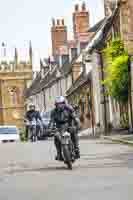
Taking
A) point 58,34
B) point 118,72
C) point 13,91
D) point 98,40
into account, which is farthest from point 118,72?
point 13,91

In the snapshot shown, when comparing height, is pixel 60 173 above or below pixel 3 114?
above

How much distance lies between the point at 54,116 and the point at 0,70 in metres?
103

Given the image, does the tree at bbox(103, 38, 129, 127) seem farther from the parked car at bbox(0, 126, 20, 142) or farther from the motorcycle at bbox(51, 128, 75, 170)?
the motorcycle at bbox(51, 128, 75, 170)

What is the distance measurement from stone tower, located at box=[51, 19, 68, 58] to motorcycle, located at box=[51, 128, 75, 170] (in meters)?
68.5

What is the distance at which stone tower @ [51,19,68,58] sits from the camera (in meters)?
86.1

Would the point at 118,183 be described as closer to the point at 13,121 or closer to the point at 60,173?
the point at 60,173

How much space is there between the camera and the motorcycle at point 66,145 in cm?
1666

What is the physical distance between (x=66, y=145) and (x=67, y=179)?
2.69 m

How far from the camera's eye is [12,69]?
119250 millimetres

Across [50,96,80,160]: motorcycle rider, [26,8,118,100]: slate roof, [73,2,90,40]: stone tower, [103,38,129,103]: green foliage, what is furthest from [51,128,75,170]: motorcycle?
[73,2,90,40]: stone tower

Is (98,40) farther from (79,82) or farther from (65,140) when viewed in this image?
(65,140)

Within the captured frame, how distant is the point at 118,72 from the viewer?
138 ft

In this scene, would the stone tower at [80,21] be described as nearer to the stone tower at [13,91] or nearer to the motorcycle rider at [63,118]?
the stone tower at [13,91]

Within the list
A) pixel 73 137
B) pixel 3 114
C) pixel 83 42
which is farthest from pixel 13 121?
pixel 73 137
